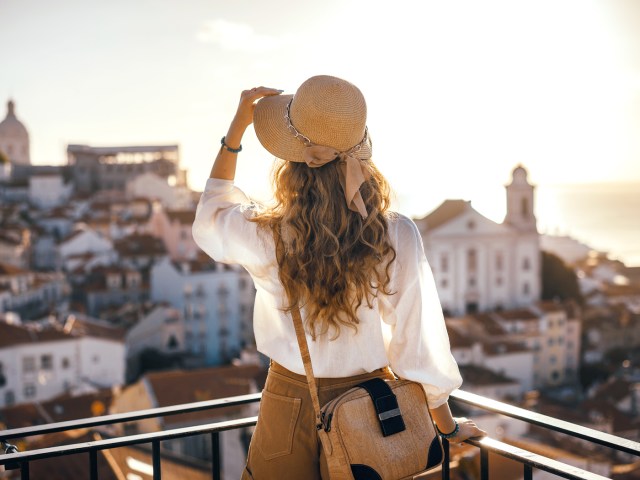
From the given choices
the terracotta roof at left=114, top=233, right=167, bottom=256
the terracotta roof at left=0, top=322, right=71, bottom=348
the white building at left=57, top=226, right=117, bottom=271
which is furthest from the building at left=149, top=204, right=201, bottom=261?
the terracotta roof at left=0, top=322, right=71, bottom=348

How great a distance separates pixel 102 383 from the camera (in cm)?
2578

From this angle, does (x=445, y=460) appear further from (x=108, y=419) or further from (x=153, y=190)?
(x=153, y=190)

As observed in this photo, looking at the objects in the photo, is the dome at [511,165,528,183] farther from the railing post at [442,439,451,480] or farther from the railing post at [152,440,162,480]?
the railing post at [152,440,162,480]

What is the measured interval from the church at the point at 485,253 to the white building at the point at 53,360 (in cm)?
1663

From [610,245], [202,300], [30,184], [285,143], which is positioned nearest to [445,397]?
[285,143]

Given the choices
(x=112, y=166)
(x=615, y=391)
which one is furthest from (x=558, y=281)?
(x=112, y=166)

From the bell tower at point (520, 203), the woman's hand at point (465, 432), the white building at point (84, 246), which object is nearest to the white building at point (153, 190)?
the white building at point (84, 246)

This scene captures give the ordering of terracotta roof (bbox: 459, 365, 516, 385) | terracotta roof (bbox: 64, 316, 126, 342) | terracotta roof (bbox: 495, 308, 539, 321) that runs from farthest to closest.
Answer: terracotta roof (bbox: 495, 308, 539, 321) < terracotta roof (bbox: 64, 316, 126, 342) < terracotta roof (bbox: 459, 365, 516, 385)

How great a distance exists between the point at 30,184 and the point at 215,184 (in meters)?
55.9

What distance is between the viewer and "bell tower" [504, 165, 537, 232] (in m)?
38.3

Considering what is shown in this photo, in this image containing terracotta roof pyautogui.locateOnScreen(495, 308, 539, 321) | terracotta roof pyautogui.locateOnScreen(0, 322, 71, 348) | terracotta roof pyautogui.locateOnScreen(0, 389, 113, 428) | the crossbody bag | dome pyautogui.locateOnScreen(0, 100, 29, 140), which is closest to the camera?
the crossbody bag

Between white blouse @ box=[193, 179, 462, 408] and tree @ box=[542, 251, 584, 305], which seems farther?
tree @ box=[542, 251, 584, 305]

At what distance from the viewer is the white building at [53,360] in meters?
23.5

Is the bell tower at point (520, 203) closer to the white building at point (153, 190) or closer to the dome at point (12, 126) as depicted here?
the white building at point (153, 190)
